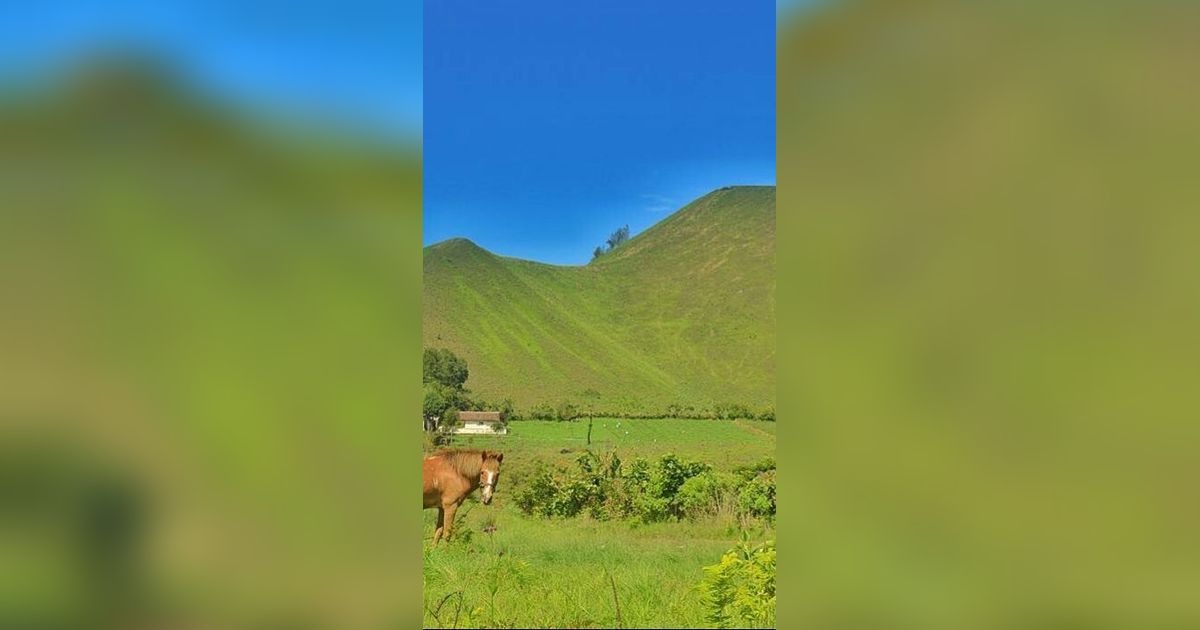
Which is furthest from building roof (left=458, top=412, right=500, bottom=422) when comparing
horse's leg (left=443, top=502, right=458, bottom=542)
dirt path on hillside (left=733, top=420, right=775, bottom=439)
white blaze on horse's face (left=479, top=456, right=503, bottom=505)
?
horse's leg (left=443, top=502, right=458, bottom=542)

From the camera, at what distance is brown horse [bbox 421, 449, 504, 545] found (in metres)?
5.71

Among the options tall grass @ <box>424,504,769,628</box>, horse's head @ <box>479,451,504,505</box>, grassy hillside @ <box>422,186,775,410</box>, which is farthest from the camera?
grassy hillside @ <box>422,186,775,410</box>

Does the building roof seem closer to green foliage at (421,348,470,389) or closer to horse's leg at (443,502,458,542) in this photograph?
green foliage at (421,348,470,389)

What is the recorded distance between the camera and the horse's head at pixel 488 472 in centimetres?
597

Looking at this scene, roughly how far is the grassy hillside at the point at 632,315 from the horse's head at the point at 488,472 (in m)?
4.16

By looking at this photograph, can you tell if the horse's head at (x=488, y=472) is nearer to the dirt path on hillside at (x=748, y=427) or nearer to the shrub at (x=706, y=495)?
the shrub at (x=706, y=495)

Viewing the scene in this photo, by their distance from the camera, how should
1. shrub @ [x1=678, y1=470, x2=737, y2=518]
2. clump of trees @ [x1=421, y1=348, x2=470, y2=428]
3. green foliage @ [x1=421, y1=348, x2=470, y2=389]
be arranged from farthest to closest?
green foliage @ [x1=421, y1=348, x2=470, y2=389]
clump of trees @ [x1=421, y1=348, x2=470, y2=428]
shrub @ [x1=678, y1=470, x2=737, y2=518]

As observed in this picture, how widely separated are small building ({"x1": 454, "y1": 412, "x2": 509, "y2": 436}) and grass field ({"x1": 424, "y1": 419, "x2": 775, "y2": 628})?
12 cm
